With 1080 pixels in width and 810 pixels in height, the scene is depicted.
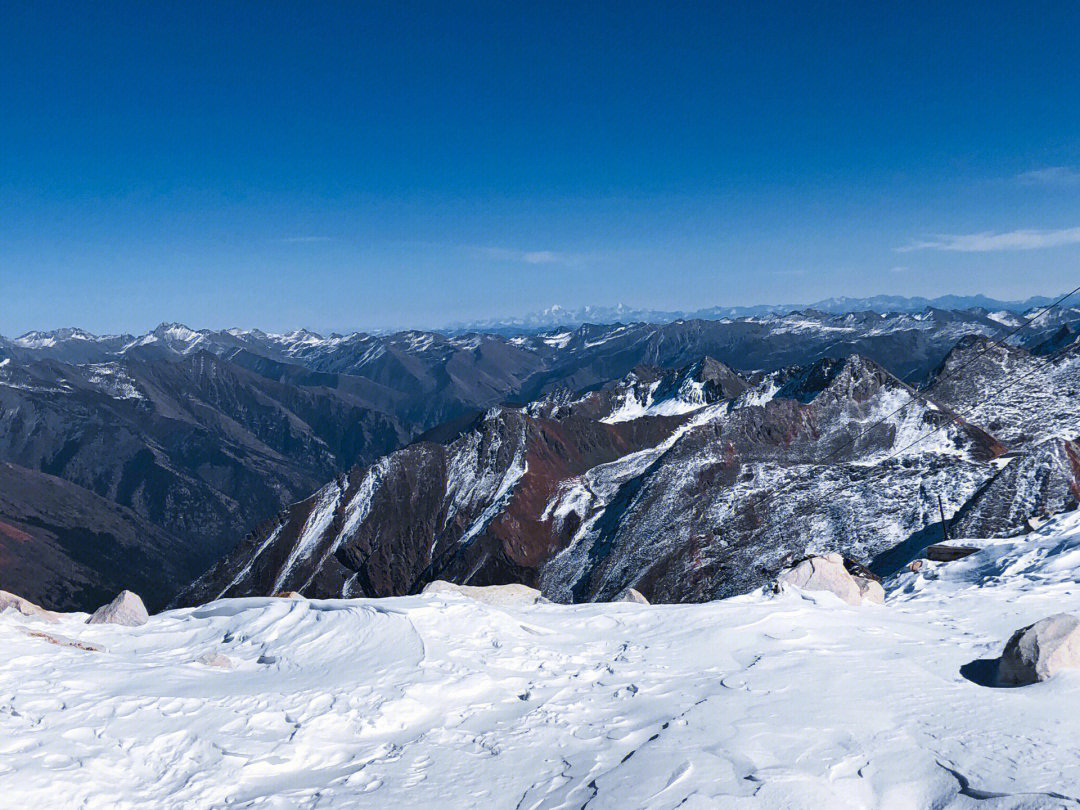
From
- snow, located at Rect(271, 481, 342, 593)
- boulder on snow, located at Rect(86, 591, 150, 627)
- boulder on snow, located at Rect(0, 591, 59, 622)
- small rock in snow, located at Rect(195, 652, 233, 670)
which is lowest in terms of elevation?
snow, located at Rect(271, 481, 342, 593)

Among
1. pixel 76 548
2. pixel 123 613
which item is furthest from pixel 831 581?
pixel 76 548

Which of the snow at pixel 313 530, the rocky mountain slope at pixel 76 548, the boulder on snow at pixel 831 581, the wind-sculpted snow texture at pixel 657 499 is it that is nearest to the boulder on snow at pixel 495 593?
the boulder on snow at pixel 831 581

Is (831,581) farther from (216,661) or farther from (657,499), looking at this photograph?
(657,499)

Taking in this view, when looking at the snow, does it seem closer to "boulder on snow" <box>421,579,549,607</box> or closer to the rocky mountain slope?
the rocky mountain slope

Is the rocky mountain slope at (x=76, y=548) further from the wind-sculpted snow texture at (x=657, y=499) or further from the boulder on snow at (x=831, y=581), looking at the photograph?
the boulder on snow at (x=831, y=581)

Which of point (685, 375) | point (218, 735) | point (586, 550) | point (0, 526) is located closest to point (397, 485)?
point (586, 550)

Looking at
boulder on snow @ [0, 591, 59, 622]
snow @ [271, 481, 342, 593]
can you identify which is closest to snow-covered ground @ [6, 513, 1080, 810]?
boulder on snow @ [0, 591, 59, 622]

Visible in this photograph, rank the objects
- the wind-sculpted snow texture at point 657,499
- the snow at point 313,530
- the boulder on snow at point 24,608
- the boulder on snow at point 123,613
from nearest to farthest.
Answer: the boulder on snow at point 123,613, the boulder on snow at point 24,608, the wind-sculpted snow texture at point 657,499, the snow at point 313,530
